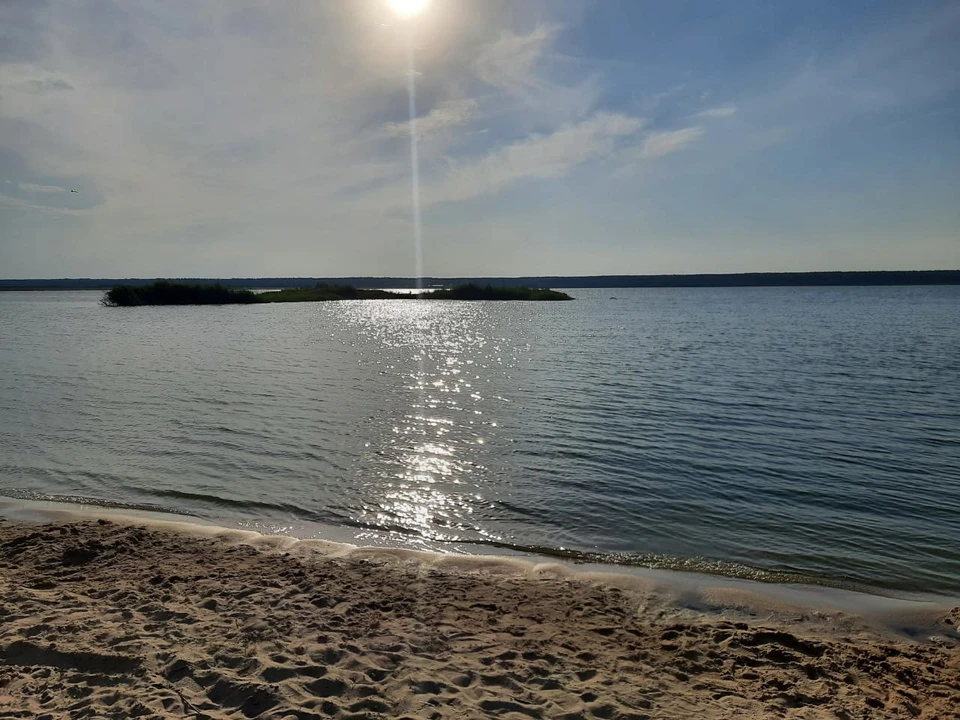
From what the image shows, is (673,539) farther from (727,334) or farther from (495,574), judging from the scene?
(727,334)

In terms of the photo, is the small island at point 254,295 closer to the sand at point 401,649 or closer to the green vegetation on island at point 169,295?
the green vegetation on island at point 169,295

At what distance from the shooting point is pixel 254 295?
109 metres

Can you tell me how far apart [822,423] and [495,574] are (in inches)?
522

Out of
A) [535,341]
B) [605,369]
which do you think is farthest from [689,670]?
[535,341]

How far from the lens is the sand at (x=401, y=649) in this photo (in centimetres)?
541

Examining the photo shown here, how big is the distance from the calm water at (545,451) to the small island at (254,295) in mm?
67938

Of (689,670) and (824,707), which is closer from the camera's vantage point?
(824,707)

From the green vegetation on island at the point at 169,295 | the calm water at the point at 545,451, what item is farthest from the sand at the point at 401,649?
the green vegetation on island at the point at 169,295

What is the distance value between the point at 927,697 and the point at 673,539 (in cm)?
442

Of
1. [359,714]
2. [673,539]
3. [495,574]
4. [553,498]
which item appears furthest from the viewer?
[553,498]

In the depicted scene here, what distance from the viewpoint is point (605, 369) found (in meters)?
28.1

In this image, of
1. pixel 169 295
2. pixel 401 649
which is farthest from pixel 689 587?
pixel 169 295

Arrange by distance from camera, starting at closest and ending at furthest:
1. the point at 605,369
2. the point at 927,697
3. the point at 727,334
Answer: the point at 927,697 < the point at 605,369 < the point at 727,334

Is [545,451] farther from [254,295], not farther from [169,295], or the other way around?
[254,295]
